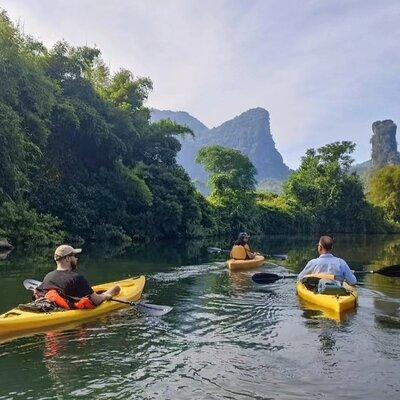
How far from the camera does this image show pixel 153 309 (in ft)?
24.8

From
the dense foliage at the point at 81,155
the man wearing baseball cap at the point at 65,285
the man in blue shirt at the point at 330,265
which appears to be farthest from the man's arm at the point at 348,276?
the dense foliage at the point at 81,155

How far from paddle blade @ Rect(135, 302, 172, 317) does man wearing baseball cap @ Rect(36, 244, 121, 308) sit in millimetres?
839

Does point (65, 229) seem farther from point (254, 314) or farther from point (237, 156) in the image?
point (237, 156)

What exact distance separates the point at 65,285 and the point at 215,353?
257 cm

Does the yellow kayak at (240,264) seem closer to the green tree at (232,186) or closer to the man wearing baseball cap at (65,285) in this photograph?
the man wearing baseball cap at (65,285)

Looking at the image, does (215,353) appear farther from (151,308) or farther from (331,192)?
(331,192)

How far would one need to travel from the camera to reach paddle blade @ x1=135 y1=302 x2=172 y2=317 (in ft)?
24.5

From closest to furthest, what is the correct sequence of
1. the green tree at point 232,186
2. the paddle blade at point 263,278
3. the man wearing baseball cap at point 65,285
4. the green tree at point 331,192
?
the man wearing baseball cap at point 65,285, the paddle blade at point 263,278, the green tree at point 232,186, the green tree at point 331,192

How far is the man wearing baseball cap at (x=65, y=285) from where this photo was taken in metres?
6.91

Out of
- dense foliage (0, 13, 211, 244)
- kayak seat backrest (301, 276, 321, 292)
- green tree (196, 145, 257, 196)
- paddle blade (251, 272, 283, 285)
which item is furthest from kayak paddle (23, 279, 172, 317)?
green tree (196, 145, 257, 196)

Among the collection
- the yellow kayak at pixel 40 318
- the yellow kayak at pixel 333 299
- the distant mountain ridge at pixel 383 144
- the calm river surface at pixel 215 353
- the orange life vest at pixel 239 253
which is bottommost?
the calm river surface at pixel 215 353

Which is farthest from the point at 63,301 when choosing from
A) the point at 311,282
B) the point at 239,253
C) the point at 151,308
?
the point at 239,253

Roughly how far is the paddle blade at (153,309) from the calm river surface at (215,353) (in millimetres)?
121

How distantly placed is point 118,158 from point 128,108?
16.0 feet
